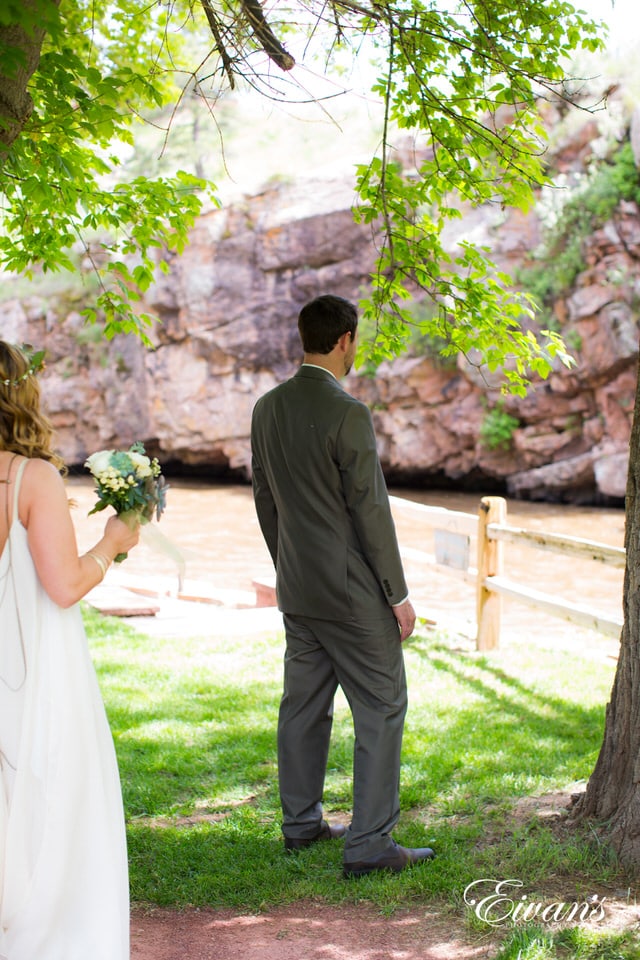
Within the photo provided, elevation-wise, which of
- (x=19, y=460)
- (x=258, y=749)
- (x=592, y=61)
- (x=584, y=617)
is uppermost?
(x=592, y=61)

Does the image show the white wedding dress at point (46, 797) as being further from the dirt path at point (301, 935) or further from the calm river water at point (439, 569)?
the calm river water at point (439, 569)

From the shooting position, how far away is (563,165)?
20938 millimetres

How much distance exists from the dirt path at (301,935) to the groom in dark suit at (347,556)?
0.28 meters

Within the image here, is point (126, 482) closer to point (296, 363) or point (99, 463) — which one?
point (99, 463)

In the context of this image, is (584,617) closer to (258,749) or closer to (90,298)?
(258,749)

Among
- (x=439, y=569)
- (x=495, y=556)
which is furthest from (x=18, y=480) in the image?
(x=439, y=569)

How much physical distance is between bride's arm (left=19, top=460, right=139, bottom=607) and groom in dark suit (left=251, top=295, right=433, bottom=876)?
1027 millimetres

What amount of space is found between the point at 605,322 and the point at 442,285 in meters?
16.1

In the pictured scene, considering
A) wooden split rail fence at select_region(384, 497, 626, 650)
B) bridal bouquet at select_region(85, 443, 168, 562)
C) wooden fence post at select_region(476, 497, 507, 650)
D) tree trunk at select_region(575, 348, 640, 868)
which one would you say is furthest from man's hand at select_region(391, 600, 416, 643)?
wooden fence post at select_region(476, 497, 507, 650)

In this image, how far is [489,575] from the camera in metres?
7.18

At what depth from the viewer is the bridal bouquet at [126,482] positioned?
2.54 metres

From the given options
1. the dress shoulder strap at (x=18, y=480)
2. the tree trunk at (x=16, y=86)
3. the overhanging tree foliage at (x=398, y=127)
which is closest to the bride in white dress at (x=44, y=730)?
the dress shoulder strap at (x=18, y=480)

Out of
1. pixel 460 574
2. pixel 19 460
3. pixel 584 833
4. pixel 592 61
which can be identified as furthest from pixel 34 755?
pixel 592 61

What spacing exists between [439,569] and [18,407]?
19.2 ft
